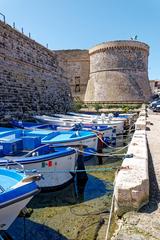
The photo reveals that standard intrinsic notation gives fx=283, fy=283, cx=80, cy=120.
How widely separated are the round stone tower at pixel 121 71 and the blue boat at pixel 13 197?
98.3 ft

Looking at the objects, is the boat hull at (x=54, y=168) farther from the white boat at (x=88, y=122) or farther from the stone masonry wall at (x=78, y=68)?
the stone masonry wall at (x=78, y=68)

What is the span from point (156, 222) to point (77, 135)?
5.97 m

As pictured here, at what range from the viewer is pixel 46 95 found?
1809cm

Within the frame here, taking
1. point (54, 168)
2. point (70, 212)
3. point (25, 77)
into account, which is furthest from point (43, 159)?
point (25, 77)

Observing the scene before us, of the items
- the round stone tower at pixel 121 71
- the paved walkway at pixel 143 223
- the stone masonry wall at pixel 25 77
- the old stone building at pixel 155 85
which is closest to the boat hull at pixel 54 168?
the paved walkway at pixel 143 223

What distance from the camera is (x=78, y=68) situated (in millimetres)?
38875

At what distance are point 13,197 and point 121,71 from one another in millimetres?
31517

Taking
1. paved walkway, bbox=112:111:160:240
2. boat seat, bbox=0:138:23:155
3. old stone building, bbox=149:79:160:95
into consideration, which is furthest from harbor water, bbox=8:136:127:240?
old stone building, bbox=149:79:160:95

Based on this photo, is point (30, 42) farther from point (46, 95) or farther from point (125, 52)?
point (125, 52)

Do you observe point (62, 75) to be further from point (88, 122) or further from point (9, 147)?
point (9, 147)

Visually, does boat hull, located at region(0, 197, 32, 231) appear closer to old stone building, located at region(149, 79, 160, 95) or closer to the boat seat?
the boat seat

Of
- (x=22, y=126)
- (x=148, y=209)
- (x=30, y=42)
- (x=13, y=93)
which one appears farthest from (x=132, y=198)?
(x=30, y=42)

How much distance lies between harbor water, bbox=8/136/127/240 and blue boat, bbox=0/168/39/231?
19.3 inches

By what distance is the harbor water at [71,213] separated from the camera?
4.55m
